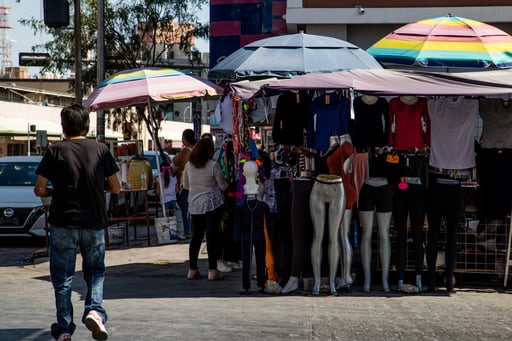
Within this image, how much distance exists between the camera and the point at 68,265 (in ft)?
21.8

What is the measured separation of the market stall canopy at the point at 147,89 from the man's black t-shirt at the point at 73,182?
7.19 metres

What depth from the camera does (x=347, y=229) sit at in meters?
9.84

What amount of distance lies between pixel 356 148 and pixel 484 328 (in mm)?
3253

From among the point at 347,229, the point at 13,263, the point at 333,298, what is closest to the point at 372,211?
the point at 347,229

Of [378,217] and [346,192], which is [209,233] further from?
[378,217]

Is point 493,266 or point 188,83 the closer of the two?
point 493,266

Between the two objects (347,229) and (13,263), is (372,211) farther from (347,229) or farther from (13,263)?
(13,263)

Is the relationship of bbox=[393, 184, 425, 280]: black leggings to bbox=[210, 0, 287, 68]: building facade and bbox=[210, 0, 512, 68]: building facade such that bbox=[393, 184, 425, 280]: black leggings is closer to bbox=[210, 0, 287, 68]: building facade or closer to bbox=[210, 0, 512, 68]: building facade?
bbox=[210, 0, 512, 68]: building facade

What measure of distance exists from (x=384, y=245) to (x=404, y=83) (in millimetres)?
1900

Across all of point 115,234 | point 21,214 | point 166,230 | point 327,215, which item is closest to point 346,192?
point 327,215

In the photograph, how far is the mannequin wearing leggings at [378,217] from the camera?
9859 mm

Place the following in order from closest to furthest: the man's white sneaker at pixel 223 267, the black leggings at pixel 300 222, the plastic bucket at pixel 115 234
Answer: the black leggings at pixel 300 222, the man's white sneaker at pixel 223 267, the plastic bucket at pixel 115 234

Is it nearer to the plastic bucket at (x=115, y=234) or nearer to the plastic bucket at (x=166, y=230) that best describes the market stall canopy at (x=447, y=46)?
the plastic bucket at (x=166, y=230)

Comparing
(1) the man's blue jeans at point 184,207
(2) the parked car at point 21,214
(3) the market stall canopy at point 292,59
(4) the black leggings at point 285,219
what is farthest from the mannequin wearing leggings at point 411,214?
(2) the parked car at point 21,214
